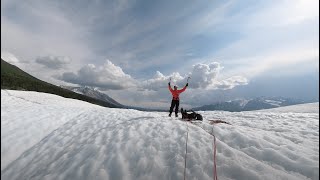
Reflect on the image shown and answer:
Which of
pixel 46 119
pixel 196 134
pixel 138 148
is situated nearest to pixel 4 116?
pixel 46 119

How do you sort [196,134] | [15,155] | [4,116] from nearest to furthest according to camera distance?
[15,155] → [196,134] → [4,116]

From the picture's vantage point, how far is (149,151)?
37.1 feet

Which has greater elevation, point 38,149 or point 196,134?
point 196,134

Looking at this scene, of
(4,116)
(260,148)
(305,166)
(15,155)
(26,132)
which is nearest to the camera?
(305,166)

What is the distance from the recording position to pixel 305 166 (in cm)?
921

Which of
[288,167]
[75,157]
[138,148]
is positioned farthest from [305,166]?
[75,157]

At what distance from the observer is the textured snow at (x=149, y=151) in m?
9.45

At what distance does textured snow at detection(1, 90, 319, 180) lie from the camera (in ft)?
31.0

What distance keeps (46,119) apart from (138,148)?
8879 millimetres

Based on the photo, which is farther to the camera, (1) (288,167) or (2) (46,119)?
(2) (46,119)

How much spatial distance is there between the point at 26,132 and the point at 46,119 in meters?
2.73

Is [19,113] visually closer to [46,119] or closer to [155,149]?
[46,119]

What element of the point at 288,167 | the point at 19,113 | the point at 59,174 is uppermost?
the point at 19,113

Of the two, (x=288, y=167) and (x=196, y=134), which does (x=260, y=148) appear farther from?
(x=196, y=134)
